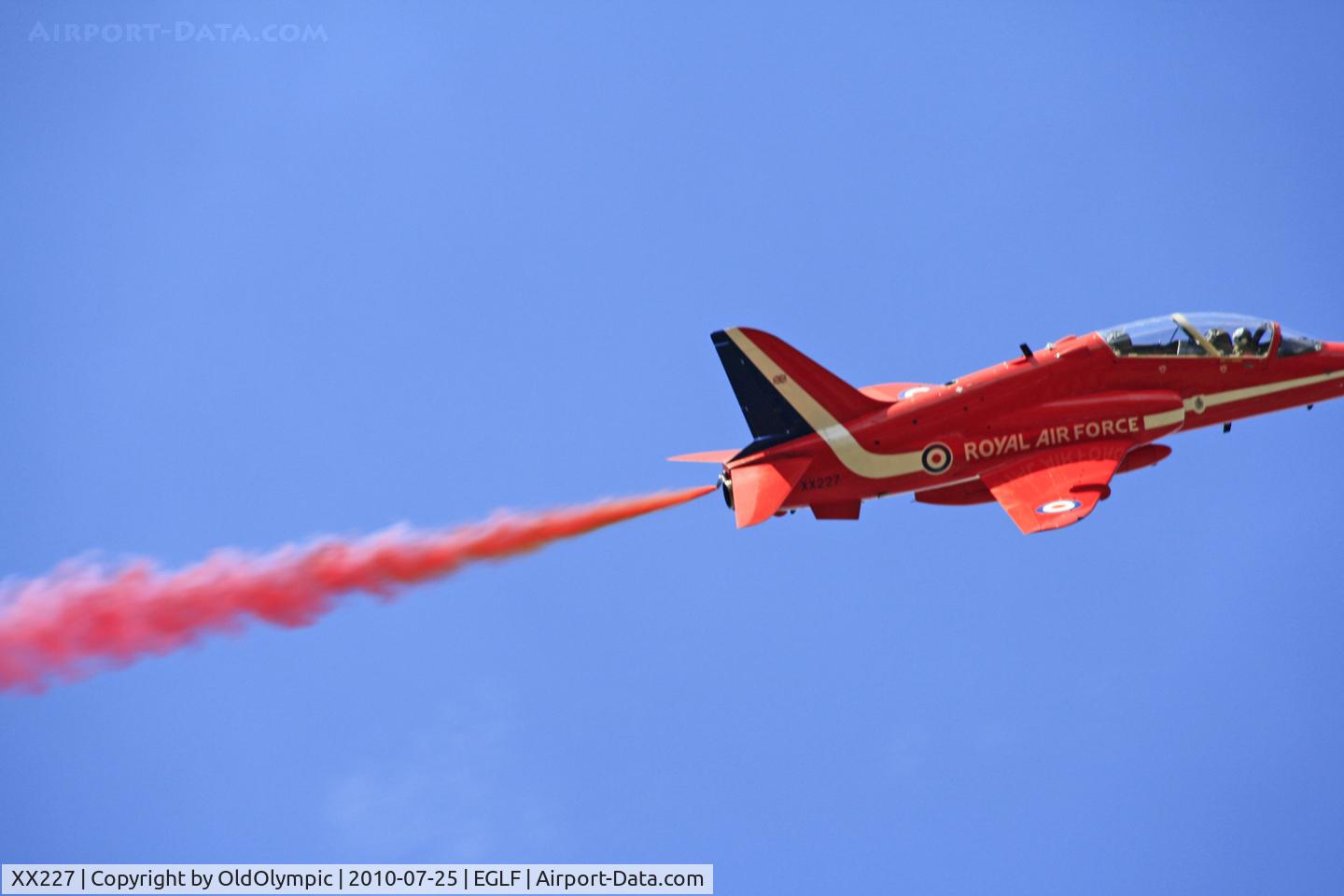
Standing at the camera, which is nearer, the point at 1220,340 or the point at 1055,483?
the point at 1055,483

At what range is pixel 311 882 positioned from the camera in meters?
35.2

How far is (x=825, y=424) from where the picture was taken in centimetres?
3241

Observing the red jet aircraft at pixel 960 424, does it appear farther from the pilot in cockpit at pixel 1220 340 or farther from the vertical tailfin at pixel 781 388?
the pilot in cockpit at pixel 1220 340

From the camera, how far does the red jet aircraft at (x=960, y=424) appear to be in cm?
3225

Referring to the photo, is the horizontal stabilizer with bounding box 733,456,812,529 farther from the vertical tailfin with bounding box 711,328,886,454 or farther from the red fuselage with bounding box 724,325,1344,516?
the vertical tailfin with bounding box 711,328,886,454

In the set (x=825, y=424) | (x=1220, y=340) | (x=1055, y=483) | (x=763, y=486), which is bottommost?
(x=1055, y=483)

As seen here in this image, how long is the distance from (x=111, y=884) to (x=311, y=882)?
3.62 metres

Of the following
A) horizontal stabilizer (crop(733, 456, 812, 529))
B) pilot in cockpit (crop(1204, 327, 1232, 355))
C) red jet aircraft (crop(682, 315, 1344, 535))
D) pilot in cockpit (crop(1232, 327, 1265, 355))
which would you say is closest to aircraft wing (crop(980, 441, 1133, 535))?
red jet aircraft (crop(682, 315, 1344, 535))

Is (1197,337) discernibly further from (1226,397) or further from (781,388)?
(781,388)

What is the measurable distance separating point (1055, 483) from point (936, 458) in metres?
2.07

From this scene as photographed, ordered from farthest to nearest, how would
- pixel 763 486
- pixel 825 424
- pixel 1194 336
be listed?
pixel 1194 336
pixel 825 424
pixel 763 486

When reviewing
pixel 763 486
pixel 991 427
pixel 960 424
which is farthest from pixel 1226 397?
pixel 763 486

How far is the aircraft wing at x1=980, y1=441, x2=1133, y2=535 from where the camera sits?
102 feet

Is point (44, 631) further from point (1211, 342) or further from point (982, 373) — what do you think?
point (1211, 342)
